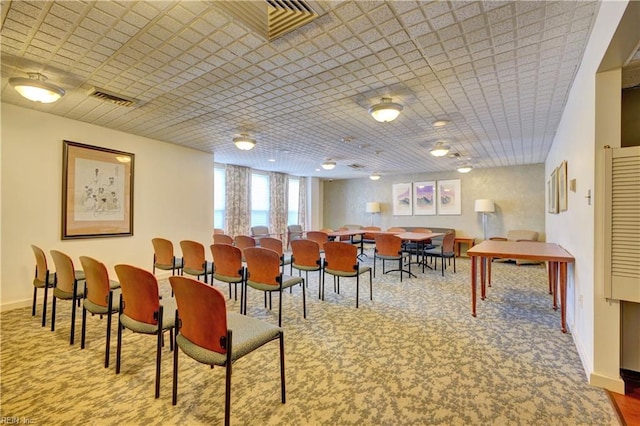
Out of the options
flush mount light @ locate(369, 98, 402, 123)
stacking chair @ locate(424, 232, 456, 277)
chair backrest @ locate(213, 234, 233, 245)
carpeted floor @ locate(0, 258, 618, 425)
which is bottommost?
carpeted floor @ locate(0, 258, 618, 425)

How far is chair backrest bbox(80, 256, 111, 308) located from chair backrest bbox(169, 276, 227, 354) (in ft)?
3.21

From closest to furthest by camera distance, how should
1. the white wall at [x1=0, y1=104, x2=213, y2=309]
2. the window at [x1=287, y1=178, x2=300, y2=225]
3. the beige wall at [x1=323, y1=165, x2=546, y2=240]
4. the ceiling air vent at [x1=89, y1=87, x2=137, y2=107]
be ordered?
1. the ceiling air vent at [x1=89, y1=87, x2=137, y2=107]
2. the white wall at [x1=0, y1=104, x2=213, y2=309]
3. the beige wall at [x1=323, y1=165, x2=546, y2=240]
4. the window at [x1=287, y1=178, x2=300, y2=225]

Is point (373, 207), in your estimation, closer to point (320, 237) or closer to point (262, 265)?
point (320, 237)

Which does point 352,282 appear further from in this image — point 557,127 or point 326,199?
point 326,199

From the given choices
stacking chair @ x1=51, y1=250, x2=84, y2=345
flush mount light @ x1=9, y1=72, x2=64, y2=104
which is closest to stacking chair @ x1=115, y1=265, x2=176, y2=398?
stacking chair @ x1=51, y1=250, x2=84, y2=345

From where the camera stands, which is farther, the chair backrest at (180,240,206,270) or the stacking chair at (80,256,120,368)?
the chair backrest at (180,240,206,270)

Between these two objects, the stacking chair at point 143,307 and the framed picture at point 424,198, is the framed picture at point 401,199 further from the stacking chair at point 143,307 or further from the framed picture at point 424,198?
the stacking chair at point 143,307

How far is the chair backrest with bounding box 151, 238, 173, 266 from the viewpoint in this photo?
4066 mm

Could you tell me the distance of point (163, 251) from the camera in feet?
13.6

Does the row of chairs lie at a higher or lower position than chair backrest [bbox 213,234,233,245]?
lower

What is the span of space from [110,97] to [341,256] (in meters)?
3.39

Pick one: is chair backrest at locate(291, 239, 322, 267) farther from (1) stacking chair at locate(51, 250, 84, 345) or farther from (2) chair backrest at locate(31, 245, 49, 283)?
(2) chair backrest at locate(31, 245, 49, 283)

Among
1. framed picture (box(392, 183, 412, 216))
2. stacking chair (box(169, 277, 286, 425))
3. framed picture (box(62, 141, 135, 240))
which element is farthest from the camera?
framed picture (box(392, 183, 412, 216))

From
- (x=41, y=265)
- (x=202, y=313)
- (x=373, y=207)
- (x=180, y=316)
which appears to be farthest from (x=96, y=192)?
(x=373, y=207)
